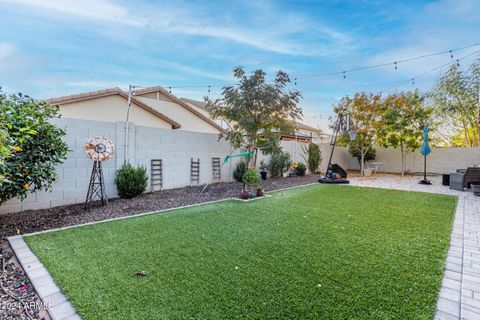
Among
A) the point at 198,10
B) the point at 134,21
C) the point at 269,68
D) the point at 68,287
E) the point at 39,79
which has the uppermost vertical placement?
the point at 198,10

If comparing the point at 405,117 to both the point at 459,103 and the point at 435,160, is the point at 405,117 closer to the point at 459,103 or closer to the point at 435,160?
the point at 435,160

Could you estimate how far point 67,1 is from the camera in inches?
201

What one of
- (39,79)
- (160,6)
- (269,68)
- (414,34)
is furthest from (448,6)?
(39,79)

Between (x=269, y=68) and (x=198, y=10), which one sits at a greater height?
(x=198, y=10)

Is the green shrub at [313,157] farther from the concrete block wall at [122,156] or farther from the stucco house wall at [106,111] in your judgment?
the stucco house wall at [106,111]

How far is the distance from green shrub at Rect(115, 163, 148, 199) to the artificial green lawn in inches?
63.1

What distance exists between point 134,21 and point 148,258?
645cm

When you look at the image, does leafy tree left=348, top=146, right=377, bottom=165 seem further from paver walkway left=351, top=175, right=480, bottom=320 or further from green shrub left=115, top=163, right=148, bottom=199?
green shrub left=115, top=163, right=148, bottom=199

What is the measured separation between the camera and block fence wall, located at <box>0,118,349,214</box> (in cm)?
481

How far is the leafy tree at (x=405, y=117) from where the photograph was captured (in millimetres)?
11289

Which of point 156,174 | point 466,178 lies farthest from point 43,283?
point 466,178

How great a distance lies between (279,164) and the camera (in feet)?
Result: 33.5

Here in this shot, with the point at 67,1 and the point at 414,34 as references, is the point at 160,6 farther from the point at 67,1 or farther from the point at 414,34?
the point at 414,34

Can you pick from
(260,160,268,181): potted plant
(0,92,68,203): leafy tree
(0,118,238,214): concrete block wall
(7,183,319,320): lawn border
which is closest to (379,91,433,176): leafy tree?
(260,160,268,181): potted plant
